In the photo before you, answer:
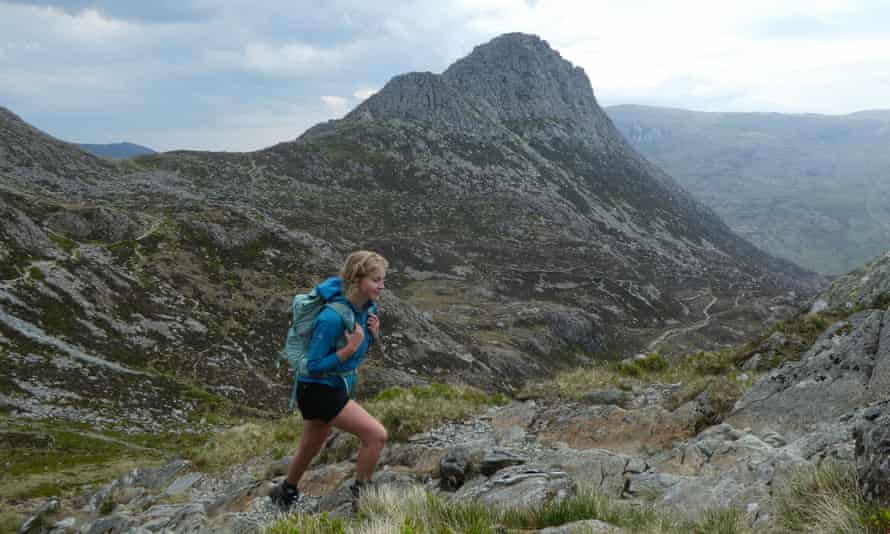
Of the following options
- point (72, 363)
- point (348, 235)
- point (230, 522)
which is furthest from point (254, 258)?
point (230, 522)

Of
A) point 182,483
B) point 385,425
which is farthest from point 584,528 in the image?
point 182,483

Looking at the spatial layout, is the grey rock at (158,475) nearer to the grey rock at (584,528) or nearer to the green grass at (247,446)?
the green grass at (247,446)

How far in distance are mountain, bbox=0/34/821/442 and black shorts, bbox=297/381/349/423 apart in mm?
36479

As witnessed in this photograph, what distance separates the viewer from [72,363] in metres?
41.4

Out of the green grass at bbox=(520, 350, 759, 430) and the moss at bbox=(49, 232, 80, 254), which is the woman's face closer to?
the green grass at bbox=(520, 350, 759, 430)

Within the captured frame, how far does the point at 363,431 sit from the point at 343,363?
106cm

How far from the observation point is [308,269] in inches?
2714

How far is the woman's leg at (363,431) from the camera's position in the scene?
682cm

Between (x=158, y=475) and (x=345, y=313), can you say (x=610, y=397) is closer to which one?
(x=345, y=313)

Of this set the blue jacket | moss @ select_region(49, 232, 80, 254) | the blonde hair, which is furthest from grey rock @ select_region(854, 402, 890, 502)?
moss @ select_region(49, 232, 80, 254)

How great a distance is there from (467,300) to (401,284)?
13.0m

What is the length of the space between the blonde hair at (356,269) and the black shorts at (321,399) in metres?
1.20

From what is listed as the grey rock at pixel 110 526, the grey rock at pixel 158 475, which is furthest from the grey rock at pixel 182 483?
the grey rock at pixel 110 526

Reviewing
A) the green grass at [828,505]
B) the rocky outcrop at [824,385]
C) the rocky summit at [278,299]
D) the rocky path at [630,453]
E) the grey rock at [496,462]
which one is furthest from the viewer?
the rocky summit at [278,299]
